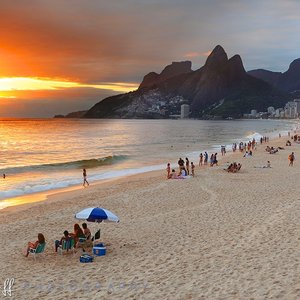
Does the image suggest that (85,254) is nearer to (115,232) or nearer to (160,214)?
(115,232)

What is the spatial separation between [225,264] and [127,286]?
2745 millimetres

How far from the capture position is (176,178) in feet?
96.9

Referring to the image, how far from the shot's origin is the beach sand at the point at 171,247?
9484mm

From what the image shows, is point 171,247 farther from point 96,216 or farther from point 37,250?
point 37,250

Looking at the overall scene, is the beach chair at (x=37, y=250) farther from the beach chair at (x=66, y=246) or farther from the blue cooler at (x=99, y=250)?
the blue cooler at (x=99, y=250)

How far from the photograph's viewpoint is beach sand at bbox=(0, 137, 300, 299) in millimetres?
9484

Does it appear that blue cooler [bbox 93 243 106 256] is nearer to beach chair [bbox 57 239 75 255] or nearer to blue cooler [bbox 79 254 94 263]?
blue cooler [bbox 79 254 94 263]

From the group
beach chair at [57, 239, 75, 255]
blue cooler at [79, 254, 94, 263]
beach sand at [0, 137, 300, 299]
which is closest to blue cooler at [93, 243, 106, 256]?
beach sand at [0, 137, 300, 299]

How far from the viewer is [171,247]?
12.9 metres

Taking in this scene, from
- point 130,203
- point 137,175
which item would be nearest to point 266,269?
point 130,203

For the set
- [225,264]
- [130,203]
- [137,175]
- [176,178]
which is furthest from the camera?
[137,175]

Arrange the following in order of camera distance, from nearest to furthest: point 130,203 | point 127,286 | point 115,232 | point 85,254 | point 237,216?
point 127,286
point 85,254
point 115,232
point 237,216
point 130,203

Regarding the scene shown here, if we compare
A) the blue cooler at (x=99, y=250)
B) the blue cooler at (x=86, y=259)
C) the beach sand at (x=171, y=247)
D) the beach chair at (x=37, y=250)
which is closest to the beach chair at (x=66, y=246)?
the beach sand at (x=171, y=247)

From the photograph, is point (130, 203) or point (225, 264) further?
point (130, 203)
